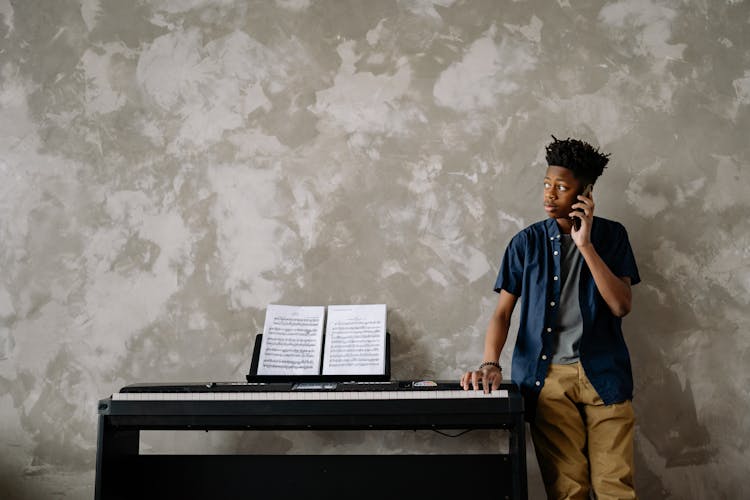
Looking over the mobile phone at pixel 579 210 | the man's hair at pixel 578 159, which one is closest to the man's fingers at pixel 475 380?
the mobile phone at pixel 579 210

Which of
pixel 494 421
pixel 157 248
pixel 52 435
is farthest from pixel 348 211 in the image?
pixel 52 435

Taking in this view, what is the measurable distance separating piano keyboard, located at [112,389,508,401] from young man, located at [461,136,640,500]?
0.06 m

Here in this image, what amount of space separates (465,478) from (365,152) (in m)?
1.37

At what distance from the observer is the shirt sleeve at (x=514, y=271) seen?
2590 mm

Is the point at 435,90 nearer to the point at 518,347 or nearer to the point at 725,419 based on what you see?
the point at 518,347

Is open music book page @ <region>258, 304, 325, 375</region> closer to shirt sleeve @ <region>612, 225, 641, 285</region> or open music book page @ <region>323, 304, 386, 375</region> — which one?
open music book page @ <region>323, 304, 386, 375</region>

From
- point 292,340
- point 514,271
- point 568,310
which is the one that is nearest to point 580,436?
point 568,310

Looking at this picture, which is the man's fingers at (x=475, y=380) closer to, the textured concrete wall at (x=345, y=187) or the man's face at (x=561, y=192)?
the textured concrete wall at (x=345, y=187)

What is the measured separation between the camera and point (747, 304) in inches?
112

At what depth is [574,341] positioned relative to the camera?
2406 mm

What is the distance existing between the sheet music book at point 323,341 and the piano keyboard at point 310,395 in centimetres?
25

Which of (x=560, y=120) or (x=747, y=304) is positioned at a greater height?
(x=560, y=120)

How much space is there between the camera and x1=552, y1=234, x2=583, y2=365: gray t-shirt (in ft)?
7.90

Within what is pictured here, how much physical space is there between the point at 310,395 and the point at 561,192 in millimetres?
1105
